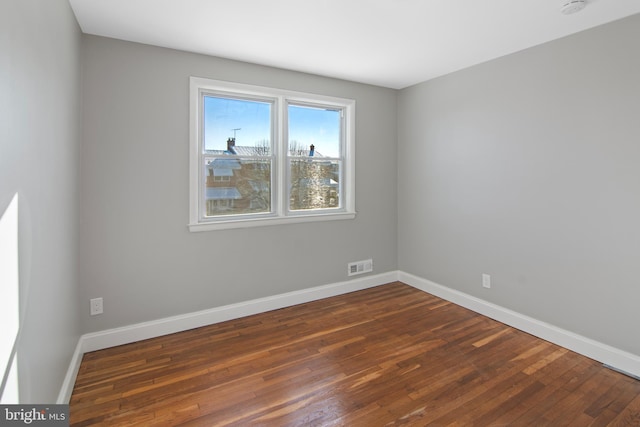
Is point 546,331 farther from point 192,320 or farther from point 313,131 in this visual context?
point 192,320

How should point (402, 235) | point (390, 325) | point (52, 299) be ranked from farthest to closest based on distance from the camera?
point (402, 235)
point (390, 325)
point (52, 299)

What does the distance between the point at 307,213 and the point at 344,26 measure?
1.91m

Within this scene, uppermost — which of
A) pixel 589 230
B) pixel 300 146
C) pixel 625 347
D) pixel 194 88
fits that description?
pixel 194 88

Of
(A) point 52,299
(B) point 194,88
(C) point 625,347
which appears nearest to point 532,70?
(C) point 625,347

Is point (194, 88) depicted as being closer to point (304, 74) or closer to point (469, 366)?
point (304, 74)

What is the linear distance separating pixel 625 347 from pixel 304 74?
3.61 m

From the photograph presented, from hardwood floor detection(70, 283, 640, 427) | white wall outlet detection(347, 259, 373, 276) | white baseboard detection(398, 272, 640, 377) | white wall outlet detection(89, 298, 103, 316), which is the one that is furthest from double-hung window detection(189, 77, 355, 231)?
white baseboard detection(398, 272, 640, 377)

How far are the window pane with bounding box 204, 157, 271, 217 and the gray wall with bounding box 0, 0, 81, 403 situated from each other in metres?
1.09

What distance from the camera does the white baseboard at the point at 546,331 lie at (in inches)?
93.8

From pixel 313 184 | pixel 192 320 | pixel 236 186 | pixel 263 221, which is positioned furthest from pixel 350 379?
pixel 313 184

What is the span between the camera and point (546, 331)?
2.84 metres

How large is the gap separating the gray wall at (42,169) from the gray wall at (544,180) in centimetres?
341

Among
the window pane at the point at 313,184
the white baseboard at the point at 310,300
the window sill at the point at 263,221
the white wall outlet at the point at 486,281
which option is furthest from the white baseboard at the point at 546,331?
the window pane at the point at 313,184

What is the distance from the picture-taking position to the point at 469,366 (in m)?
2.43
